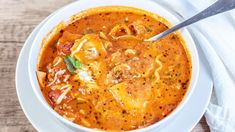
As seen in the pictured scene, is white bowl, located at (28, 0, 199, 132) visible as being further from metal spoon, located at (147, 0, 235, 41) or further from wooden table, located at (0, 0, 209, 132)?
wooden table, located at (0, 0, 209, 132)

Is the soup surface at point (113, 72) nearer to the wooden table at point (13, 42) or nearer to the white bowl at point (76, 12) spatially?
the white bowl at point (76, 12)

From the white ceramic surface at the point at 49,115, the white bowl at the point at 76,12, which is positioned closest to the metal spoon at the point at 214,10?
the white bowl at the point at 76,12

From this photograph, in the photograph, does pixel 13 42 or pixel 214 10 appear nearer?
pixel 214 10

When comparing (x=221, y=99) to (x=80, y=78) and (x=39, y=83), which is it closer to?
(x=80, y=78)

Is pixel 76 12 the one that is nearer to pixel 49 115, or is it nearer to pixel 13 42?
pixel 13 42

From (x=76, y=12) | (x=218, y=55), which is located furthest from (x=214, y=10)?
(x=76, y=12)
